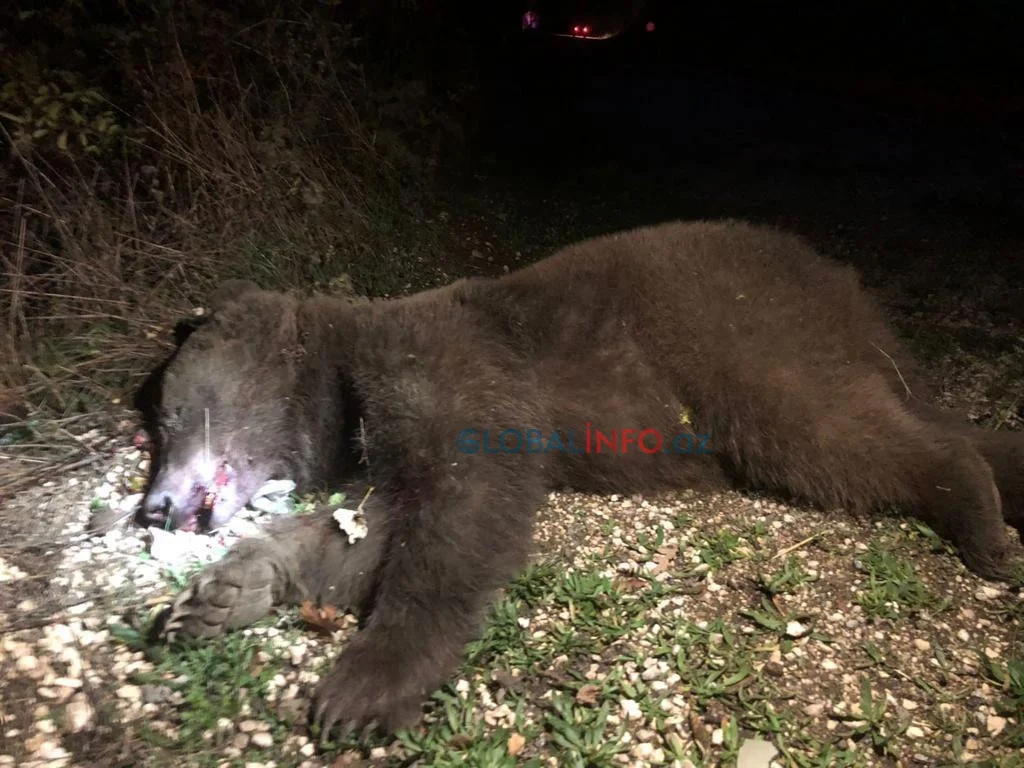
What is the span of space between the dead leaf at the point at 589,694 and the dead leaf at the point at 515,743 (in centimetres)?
21

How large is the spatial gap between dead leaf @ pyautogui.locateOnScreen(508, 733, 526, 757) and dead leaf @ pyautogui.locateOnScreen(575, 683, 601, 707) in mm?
215

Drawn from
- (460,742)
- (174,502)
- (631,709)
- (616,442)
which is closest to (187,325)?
(174,502)

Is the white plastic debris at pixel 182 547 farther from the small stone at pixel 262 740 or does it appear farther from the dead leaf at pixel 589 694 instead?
the dead leaf at pixel 589 694

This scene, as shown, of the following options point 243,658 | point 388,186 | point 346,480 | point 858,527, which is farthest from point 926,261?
point 243,658

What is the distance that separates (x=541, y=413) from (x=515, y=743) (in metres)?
1.25

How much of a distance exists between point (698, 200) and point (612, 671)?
4107 mm

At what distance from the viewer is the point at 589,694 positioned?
2283 mm

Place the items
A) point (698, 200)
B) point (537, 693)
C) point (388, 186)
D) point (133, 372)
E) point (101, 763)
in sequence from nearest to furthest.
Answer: point (101, 763)
point (537, 693)
point (133, 372)
point (388, 186)
point (698, 200)

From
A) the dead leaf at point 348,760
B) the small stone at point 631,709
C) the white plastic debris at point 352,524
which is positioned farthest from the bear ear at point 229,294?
the small stone at point 631,709

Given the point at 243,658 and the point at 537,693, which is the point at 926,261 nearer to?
the point at 537,693

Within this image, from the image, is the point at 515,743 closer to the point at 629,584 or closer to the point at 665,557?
the point at 629,584

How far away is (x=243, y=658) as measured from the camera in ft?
7.72

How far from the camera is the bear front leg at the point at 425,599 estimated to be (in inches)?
87.7

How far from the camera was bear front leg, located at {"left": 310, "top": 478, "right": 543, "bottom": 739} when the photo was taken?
2.23 meters
